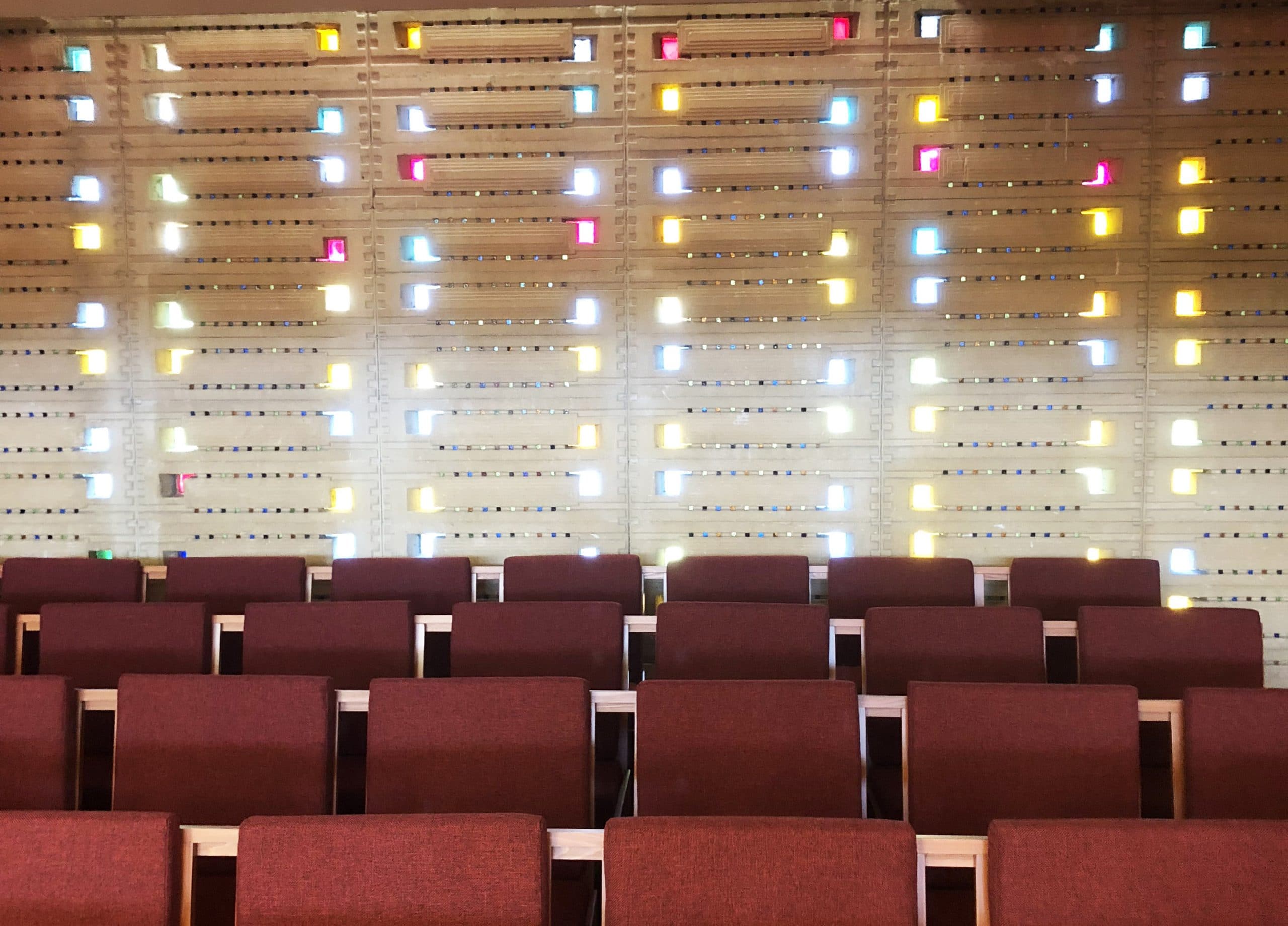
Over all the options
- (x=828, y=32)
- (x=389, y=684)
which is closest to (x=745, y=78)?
(x=828, y=32)

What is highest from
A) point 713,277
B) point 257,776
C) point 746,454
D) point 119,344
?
point 713,277

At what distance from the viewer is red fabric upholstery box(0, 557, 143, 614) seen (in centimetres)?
409

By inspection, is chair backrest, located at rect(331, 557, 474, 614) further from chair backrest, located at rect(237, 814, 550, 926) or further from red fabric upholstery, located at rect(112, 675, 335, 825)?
chair backrest, located at rect(237, 814, 550, 926)

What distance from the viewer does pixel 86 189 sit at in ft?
14.7

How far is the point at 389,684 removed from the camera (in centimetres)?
238

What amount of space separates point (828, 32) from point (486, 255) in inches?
80.8

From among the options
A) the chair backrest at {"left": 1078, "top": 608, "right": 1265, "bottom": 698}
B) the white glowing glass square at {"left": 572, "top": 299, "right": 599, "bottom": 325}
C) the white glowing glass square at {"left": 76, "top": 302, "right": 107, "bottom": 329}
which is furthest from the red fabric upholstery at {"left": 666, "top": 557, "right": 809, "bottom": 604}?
the white glowing glass square at {"left": 76, "top": 302, "right": 107, "bottom": 329}

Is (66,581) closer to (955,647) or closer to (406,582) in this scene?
(406,582)

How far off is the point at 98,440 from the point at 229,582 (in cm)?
131

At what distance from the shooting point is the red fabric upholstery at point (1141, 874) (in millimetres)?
1642

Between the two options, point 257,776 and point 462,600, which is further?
point 462,600

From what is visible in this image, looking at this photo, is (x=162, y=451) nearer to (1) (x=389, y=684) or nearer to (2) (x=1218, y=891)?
(1) (x=389, y=684)

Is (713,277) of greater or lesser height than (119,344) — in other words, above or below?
above

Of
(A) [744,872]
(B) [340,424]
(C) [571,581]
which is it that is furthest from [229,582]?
(A) [744,872]
